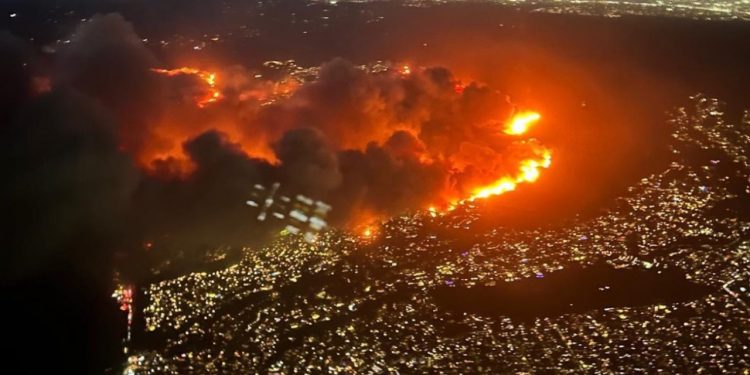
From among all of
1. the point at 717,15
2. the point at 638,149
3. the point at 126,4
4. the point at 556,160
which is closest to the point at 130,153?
the point at 556,160

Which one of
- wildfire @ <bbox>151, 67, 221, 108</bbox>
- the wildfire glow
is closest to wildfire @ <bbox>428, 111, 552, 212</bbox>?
the wildfire glow

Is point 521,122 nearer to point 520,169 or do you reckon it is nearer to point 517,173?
point 520,169

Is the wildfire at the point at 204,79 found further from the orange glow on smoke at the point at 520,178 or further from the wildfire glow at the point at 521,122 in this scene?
the wildfire glow at the point at 521,122

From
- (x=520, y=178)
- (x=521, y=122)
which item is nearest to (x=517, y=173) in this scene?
(x=520, y=178)

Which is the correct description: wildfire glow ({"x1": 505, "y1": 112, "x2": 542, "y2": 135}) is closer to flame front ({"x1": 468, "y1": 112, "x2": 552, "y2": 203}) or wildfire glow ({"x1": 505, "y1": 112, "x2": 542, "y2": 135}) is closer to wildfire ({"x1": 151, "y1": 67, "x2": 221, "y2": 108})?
flame front ({"x1": 468, "y1": 112, "x2": 552, "y2": 203})

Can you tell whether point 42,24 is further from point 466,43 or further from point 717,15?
point 717,15

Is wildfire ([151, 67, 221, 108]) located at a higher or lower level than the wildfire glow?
lower

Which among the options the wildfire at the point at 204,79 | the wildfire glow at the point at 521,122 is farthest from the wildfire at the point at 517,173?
the wildfire at the point at 204,79

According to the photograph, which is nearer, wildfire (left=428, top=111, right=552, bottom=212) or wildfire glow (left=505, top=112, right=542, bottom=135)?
wildfire (left=428, top=111, right=552, bottom=212)
